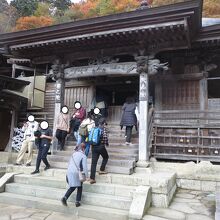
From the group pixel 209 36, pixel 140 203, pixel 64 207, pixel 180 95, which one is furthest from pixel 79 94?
pixel 140 203

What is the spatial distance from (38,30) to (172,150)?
6.89 m

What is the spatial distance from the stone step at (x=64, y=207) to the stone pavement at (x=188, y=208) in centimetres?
75

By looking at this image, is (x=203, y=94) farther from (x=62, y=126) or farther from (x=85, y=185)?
(x=85, y=185)

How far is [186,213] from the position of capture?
22.2 feet

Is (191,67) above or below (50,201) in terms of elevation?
A: above

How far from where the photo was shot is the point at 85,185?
307 inches

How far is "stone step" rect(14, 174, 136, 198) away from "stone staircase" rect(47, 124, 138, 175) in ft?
3.11

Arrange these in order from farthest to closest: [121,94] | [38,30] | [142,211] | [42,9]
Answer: [42,9], [121,94], [38,30], [142,211]

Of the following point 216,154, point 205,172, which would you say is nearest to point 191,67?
point 216,154

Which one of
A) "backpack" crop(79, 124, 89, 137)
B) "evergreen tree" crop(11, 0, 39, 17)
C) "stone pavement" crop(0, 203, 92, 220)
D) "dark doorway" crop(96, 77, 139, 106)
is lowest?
"stone pavement" crop(0, 203, 92, 220)

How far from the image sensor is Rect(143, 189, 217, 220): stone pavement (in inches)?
255

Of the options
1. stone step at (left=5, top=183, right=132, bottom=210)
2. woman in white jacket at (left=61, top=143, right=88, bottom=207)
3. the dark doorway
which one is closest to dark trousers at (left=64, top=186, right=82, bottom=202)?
woman in white jacket at (left=61, top=143, right=88, bottom=207)

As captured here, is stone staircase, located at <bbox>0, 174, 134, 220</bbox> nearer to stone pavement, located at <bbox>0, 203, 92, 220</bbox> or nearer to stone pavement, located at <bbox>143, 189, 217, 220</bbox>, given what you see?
stone pavement, located at <bbox>0, 203, 92, 220</bbox>

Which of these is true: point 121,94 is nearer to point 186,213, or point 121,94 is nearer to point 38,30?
point 38,30
